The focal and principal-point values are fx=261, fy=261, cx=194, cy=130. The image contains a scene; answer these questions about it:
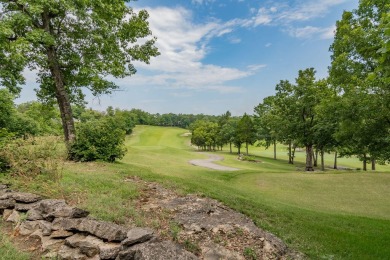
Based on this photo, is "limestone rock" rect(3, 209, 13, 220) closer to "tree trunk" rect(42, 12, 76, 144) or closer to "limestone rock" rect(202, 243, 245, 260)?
"limestone rock" rect(202, 243, 245, 260)

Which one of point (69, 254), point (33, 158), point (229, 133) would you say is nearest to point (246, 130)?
point (229, 133)

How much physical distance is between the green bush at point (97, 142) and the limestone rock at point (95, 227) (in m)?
8.72

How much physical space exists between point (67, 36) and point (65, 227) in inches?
461

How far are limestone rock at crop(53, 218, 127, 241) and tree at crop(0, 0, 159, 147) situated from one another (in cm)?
845

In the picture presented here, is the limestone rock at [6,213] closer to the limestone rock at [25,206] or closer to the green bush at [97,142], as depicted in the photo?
the limestone rock at [25,206]

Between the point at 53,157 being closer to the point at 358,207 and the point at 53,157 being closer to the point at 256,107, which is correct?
the point at 358,207

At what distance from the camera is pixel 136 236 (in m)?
4.08

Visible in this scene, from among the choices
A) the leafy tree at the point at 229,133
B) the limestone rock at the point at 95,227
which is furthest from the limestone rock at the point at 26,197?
the leafy tree at the point at 229,133

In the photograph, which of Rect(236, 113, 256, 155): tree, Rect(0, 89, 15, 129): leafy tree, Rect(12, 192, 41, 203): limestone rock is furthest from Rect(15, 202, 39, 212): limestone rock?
Rect(236, 113, 256, 155): tree

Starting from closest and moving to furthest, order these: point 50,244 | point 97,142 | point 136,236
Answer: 1. point 136,236
2. point 50,244
3. point 97,142

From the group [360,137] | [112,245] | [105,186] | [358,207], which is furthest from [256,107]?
[112,245]

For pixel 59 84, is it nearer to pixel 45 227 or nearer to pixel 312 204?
pixel 45 227

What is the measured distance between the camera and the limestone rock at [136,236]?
4.00 meters

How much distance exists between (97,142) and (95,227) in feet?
32.6
